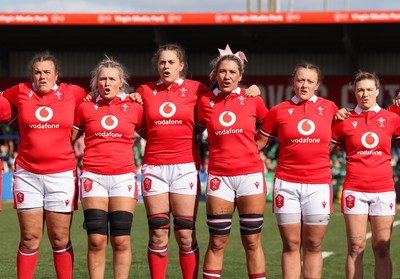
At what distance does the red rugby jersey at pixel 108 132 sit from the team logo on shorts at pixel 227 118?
0.69m

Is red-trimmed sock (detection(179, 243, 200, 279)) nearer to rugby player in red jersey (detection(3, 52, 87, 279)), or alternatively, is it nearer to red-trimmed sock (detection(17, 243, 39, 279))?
rugby player in red jersey (detection(3, 52, 87, 279))

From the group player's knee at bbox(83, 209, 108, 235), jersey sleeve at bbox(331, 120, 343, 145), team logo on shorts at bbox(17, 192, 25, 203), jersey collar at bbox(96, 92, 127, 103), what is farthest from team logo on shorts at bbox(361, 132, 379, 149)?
team logo on shorts at bbox(17, 192, 25, 203)

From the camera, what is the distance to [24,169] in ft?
23.7

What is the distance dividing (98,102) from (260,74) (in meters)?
17.7

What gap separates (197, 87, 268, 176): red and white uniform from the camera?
720 cm

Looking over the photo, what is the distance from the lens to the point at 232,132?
283 inches

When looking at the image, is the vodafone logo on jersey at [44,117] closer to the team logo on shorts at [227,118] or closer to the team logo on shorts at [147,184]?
the team logo on shorts at [147,184]

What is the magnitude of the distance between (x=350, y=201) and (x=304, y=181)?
1.41 feet

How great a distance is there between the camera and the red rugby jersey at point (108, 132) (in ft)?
23.5

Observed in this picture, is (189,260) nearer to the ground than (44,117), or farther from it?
nearer to the ground

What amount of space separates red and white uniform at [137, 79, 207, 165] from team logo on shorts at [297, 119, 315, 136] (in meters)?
0.89

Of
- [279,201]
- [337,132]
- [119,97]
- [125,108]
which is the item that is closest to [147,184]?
[125,108]

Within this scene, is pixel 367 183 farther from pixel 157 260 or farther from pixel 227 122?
pixel 157 260

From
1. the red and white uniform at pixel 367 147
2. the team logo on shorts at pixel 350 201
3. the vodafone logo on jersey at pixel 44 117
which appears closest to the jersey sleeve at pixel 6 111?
the vodafone logo on jersey at pixel 44 117
